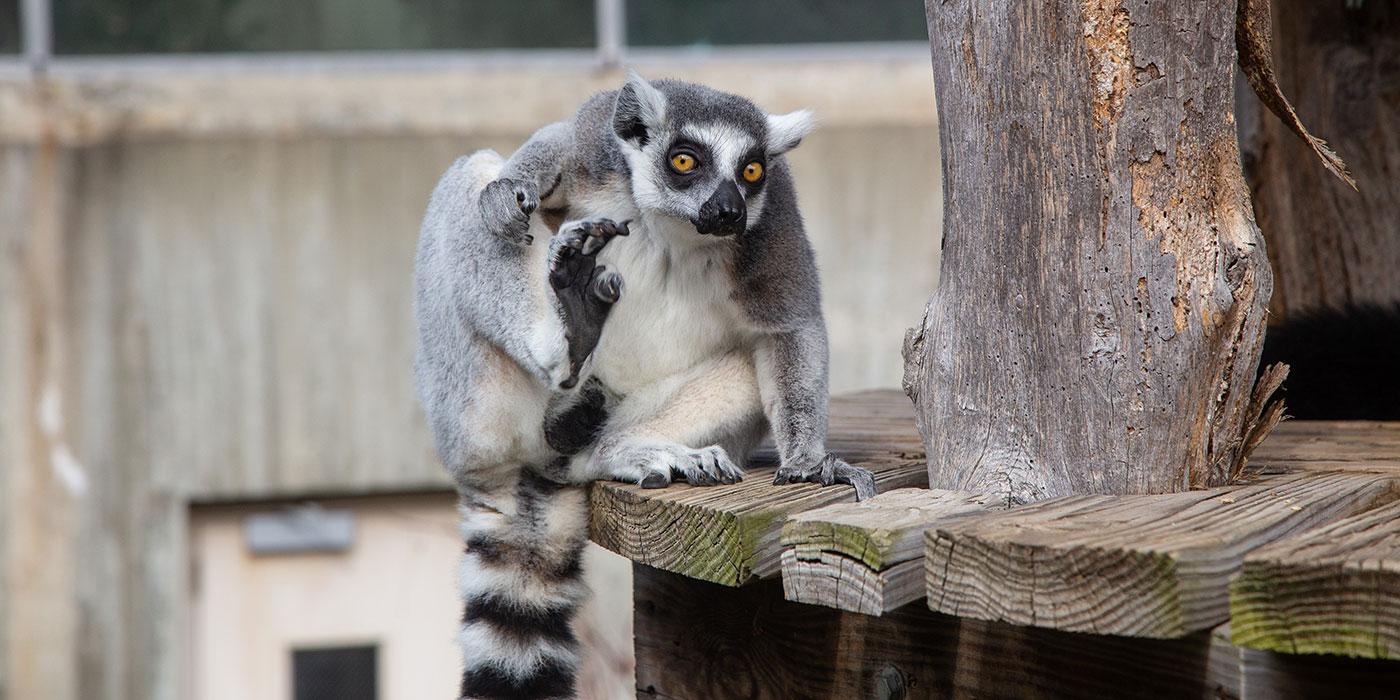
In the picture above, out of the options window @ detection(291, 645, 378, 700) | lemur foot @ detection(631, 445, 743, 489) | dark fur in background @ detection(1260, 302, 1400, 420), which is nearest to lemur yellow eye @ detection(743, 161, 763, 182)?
lemur foot @ detection(631, 445, 743, 489)

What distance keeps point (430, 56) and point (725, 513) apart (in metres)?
4.81

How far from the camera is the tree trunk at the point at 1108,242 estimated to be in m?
2.20

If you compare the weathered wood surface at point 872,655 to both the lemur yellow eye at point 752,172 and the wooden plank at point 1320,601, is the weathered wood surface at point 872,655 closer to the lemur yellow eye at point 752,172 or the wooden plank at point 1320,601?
the wooden plank at point 1320,601

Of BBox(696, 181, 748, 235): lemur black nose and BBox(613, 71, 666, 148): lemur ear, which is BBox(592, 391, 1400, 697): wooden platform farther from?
BBox(613, 71, 666, 148): lemur ear

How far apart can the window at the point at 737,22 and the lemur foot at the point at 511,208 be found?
4015 mm

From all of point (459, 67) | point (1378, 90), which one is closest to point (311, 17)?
point (459, 67)

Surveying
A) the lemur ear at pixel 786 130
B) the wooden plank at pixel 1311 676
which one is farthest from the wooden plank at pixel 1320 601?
the lemur ear at pixel 786 130

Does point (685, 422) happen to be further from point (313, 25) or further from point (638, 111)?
point (313, 25)

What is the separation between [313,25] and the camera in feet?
21.8

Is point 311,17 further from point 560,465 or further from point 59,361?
point 560,465

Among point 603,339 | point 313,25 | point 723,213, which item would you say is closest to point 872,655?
point 723,213

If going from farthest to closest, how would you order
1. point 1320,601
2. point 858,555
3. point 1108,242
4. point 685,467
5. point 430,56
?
1. point 430,56
2. point 685,467
3. point 1108,242
4. point 858,555
5. point 1320,601

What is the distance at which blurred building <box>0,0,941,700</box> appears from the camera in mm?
6168

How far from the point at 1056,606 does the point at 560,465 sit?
4.94 feet
